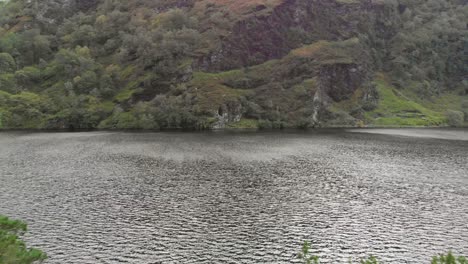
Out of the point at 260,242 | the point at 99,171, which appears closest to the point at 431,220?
the point at 260,242

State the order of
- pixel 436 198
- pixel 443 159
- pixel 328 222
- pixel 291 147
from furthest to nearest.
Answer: pixel 291 147 < pixel 443 159 < pixel 436 198 < pixel 328 222

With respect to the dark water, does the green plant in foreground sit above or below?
above

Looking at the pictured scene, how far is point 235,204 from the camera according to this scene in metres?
58.3

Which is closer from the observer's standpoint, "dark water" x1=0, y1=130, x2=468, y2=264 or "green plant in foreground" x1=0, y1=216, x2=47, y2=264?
"green plant in foreground" x1=0, y1=216, x2=47, y2=264

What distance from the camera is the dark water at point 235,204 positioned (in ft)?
136

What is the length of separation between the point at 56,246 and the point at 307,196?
38.1m

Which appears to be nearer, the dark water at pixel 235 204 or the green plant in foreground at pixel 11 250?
the green plant in foreground at pixel 11 250

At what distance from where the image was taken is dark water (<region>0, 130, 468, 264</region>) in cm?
4156

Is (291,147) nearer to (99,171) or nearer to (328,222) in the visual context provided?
(99,171)

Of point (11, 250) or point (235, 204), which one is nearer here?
point (11, 250)

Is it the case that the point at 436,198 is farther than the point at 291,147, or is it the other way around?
the point at 291,147

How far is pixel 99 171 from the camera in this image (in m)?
83.6

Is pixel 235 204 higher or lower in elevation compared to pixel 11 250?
lower

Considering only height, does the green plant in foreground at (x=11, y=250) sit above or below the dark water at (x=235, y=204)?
above
